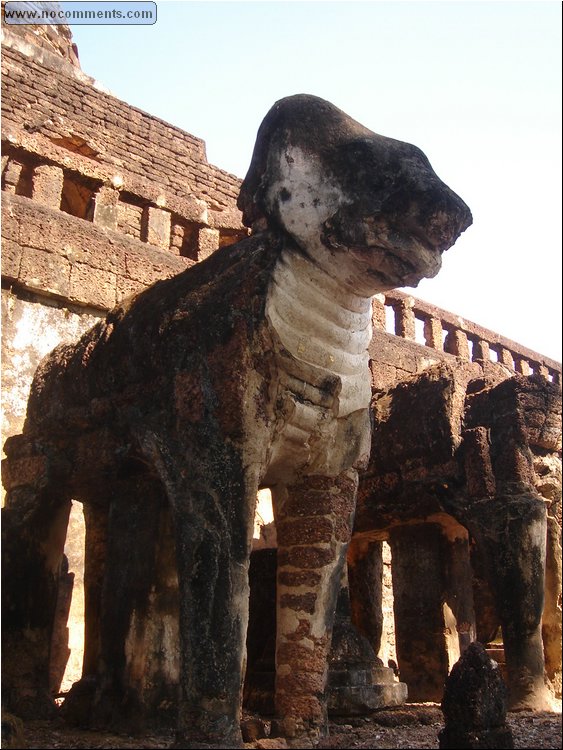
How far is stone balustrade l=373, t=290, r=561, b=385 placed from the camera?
10438mm

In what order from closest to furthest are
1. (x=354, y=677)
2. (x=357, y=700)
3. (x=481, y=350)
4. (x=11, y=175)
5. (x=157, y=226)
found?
(x=357, y=700), (x=354, y=677), (x=11, y=175), (x=157, y=226), (x=481, y=350)

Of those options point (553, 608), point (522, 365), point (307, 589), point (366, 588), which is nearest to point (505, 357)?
point (522, 365)

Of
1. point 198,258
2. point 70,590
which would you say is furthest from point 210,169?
point 70,590

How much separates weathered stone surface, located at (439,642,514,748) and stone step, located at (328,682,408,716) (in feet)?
4.52

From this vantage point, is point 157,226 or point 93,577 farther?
point 157,226

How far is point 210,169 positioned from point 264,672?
253 inches

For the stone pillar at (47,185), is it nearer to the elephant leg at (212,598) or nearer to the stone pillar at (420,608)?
the stone pillar at (420,608)

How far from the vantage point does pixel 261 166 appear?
15.3 ft

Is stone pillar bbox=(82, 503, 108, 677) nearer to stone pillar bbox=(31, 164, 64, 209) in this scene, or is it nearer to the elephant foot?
the elephant foot

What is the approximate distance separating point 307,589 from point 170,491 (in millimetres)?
912

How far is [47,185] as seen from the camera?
7582 millimetres

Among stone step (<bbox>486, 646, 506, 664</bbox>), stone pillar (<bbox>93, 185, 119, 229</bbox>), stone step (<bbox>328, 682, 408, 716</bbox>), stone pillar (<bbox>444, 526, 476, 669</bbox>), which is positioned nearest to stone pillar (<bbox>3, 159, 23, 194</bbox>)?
stone pillar (<bbox>93, 185, 119, 229</bbox>)

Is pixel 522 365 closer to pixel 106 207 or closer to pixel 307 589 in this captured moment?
pixel 106 207

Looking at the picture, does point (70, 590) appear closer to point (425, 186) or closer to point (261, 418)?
point (261, 418)
